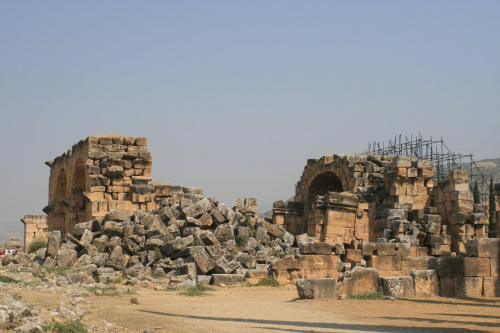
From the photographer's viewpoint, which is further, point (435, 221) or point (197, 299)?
point (435, 221)

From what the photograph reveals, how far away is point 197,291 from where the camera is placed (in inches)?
557

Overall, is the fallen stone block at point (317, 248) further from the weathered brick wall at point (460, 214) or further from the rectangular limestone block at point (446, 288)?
the weathered brick wall at point (460, 214)

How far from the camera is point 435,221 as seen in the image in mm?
20359

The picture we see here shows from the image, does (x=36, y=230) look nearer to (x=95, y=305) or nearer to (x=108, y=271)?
(x=108, y=271)

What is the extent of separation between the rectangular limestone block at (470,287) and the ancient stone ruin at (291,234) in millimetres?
18

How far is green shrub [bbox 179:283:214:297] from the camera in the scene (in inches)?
543

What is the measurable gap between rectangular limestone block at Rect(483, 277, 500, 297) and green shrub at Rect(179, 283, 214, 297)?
208 inches

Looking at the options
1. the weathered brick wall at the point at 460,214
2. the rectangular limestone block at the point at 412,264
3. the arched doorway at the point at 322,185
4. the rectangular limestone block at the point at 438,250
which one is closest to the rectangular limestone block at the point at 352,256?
the rectangular limestone block at the point at 412,264

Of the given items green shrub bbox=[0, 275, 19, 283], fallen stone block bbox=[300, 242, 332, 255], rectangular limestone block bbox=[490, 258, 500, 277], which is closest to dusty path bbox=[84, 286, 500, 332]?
rectangular limestone block bbox=[490, 258, 500, 277]

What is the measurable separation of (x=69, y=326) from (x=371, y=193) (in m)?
16.6

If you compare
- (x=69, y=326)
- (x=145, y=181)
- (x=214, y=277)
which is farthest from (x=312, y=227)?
(x=69, y=326)

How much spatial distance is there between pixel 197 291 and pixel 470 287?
525 cm

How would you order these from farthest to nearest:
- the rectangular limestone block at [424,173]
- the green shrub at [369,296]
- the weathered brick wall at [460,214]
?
1. the rectangular limestone block at [424,173]
2. the weathered brick wall at [460,214]
3. the green shrub at [369,296]

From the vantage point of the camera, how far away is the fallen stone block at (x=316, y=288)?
488 inches
